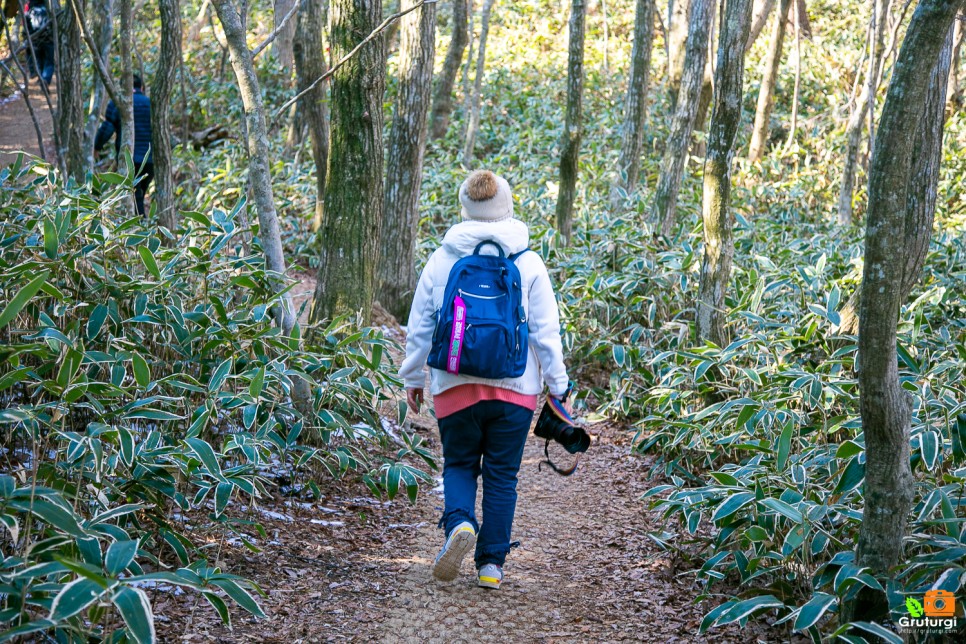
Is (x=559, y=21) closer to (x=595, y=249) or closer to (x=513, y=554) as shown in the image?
(x=595, y=249)

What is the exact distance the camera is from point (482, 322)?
3414 mm

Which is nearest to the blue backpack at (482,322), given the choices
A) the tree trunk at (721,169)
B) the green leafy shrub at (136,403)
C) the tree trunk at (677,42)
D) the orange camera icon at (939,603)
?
the green leafy shrub at (136,403)

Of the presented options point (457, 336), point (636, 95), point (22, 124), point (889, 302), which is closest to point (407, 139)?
point (636, 95)

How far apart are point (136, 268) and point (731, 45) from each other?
13.0 feet

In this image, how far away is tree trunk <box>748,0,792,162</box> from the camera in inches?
541

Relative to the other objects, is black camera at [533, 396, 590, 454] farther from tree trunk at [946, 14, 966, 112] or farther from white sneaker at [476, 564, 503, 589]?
tree trunk at [946, 14, 966, 112]

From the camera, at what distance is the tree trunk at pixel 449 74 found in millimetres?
14523

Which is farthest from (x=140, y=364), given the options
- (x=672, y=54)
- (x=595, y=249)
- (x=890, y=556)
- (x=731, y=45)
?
(x=672, y=54)

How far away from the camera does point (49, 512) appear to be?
2.27 metres

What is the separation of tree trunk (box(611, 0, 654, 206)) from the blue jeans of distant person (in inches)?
284

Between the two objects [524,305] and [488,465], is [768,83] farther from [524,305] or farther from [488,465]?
[488,465]

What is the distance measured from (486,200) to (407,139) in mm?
4819

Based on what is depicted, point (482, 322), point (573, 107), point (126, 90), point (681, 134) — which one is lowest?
point (482, 322)

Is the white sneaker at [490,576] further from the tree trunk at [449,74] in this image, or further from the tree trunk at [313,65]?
the tree trunk at [449,74]
